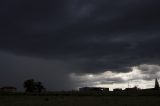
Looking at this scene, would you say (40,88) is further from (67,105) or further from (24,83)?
(67,105)

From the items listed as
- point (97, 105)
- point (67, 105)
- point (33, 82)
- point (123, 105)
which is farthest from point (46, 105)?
point (33, 82)

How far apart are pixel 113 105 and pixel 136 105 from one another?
168 inches

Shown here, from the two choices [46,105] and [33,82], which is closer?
[46,105]

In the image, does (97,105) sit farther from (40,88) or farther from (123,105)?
(40,88)

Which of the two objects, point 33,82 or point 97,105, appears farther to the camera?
point 33,82

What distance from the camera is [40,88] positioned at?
6964 inches

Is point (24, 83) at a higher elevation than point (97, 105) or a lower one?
higher

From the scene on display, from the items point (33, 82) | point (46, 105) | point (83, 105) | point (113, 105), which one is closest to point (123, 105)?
point (113, 105)

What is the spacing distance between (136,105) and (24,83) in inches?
5023

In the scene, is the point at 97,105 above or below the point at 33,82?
below

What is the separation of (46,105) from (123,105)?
1429 centimetres

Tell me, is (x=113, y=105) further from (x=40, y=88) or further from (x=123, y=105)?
(x=40, y=88)

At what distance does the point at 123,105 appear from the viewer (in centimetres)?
5681

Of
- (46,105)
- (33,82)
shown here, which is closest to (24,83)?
(33,82)
